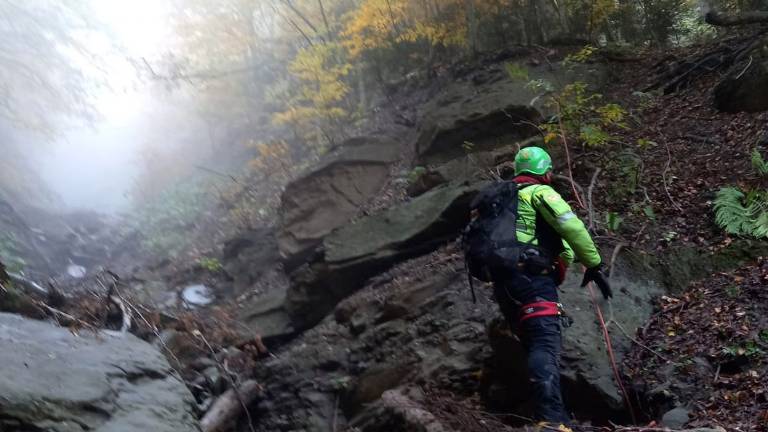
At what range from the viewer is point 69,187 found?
1496 inches

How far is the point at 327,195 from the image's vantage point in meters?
12.4

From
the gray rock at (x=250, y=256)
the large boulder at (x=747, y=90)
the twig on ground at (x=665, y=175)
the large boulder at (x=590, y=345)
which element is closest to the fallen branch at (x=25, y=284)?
the gray rock at (x=250, y=256)

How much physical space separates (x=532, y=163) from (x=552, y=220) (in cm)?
58

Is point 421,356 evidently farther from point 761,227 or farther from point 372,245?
point 761,227

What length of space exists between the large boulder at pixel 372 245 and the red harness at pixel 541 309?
422cm

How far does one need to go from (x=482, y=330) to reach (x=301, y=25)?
632 inches

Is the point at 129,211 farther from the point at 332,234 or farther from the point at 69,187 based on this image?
the point at 332,234

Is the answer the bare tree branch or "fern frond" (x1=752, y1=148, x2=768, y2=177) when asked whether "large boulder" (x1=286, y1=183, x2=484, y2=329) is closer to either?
"fern frond" (x1=752, y1=148, x2=768, y2=177)

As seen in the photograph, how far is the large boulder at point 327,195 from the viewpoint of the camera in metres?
12.0

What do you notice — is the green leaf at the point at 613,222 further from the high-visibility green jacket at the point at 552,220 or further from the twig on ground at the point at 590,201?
the high-visibility green jacket at the point at 552,220

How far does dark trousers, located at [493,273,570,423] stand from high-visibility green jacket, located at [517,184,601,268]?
13.2 inches

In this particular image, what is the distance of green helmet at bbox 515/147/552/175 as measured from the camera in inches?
184

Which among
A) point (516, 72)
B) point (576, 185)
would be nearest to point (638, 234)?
point (576, 185)

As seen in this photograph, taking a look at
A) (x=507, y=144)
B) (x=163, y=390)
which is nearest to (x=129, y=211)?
(x=507, y=144)
